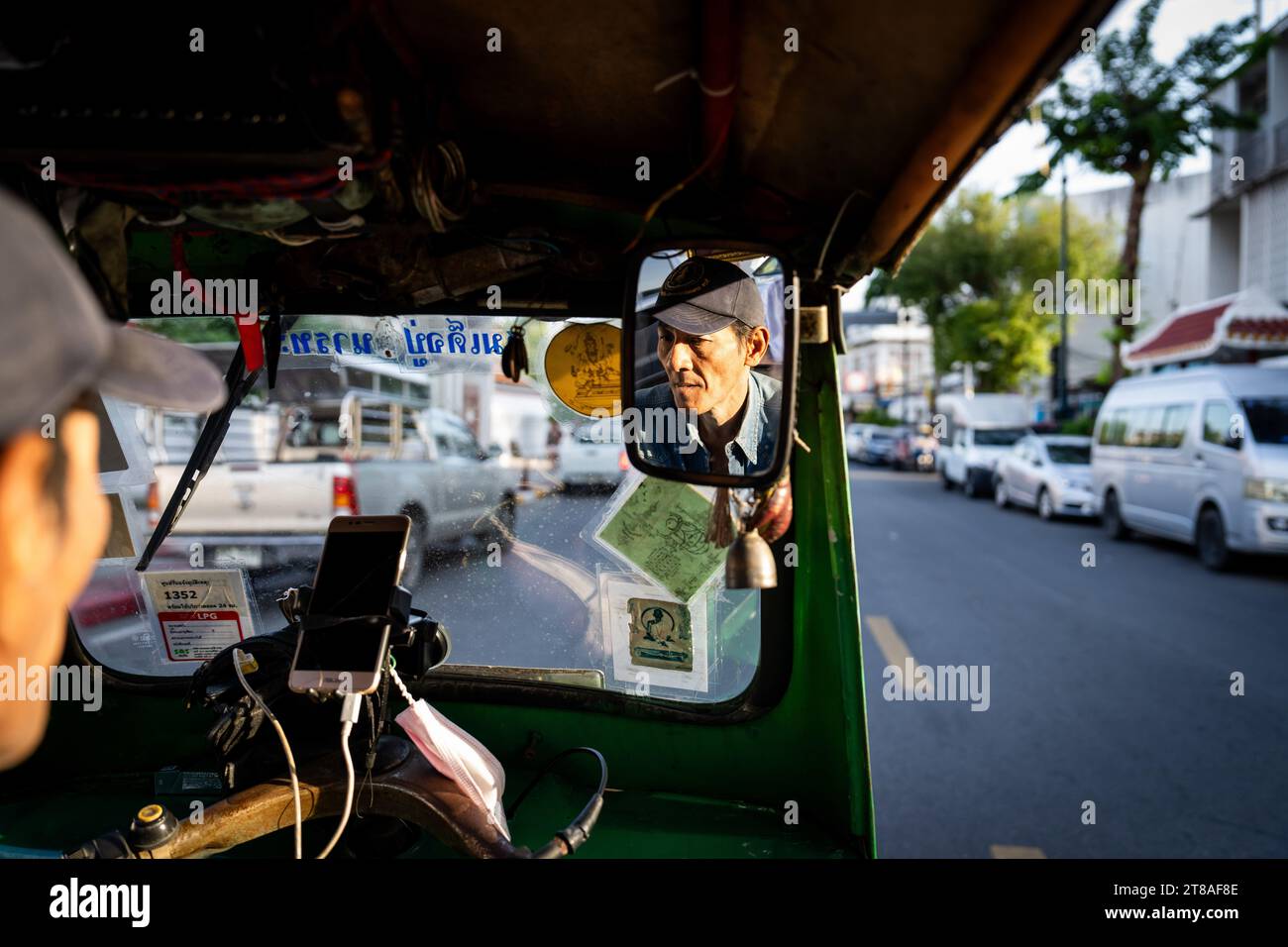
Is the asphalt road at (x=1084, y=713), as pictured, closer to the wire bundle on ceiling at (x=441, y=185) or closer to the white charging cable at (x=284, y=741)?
the white charging cable at (x=284, y=741)

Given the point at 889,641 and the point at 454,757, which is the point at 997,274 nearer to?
the point at 889,641

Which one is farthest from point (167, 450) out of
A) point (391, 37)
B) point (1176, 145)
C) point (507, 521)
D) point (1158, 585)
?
point (1176, 145)

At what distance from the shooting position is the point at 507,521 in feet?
6.76

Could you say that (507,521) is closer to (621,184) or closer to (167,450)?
(621,184)

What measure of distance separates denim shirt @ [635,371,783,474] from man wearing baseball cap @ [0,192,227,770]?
91cm

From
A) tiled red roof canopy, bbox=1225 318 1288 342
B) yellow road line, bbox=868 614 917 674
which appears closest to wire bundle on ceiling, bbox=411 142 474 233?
yellow road line, bbox=868 614 917 674

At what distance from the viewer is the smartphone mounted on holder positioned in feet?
5.09

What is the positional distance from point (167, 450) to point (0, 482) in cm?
914

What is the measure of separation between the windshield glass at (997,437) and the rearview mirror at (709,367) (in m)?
20.5

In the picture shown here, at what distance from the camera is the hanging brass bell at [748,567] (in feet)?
4.96

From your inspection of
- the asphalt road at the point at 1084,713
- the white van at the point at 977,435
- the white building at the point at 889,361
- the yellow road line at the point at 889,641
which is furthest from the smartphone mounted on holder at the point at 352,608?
the white building at the point at 889,361

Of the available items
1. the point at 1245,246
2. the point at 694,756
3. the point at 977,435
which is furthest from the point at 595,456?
the point at 1245,246

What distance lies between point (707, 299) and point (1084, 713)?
5325mm

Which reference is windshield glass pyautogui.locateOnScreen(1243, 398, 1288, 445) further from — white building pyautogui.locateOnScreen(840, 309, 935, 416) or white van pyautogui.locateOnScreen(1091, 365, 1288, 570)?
white building pyautogui.locateOnScreen(840, 309, 935, 416)
